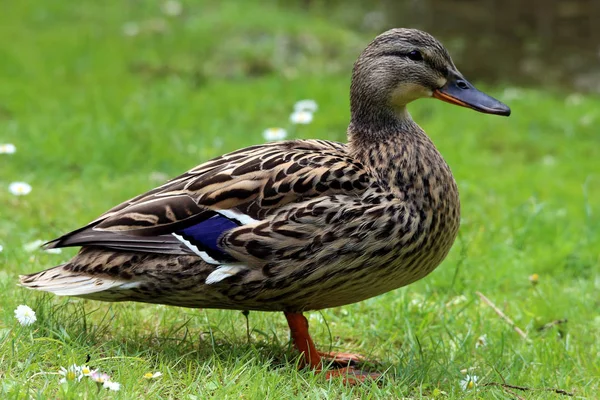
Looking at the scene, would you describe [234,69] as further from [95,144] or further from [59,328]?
[59,328]

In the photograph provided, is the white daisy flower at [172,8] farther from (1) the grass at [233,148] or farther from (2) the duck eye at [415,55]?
(2) the duck eye at [415,55]

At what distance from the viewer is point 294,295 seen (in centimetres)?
338

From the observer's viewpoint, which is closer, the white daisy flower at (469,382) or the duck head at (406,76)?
the white daisy flower at (469,382)

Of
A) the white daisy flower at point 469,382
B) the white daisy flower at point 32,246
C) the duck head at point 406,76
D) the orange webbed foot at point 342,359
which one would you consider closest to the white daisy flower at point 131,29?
the white daisy flower at point 32,246

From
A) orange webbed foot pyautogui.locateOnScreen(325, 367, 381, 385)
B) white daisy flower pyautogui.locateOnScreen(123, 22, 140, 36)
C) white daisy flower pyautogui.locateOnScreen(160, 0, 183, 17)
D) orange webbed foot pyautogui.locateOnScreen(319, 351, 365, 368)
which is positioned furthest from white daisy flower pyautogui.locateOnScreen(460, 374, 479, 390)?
white daisy flower pyautogui.locateOnScreen(160, 0, 183, 17)

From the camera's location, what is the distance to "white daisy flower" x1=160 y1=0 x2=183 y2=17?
11234 mm

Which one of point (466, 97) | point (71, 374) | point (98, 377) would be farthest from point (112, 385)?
point (466, 97)

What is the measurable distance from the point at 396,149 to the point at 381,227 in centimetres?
45

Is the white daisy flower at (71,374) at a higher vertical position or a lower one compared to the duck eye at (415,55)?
lower

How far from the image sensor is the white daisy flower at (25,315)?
3.32 m

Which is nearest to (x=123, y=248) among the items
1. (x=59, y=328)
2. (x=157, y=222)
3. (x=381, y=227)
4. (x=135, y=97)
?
(x=157, y=222)

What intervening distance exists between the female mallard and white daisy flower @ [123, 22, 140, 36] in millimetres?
6977

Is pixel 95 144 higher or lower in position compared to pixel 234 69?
lower

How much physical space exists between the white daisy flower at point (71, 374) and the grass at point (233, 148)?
34 mm
